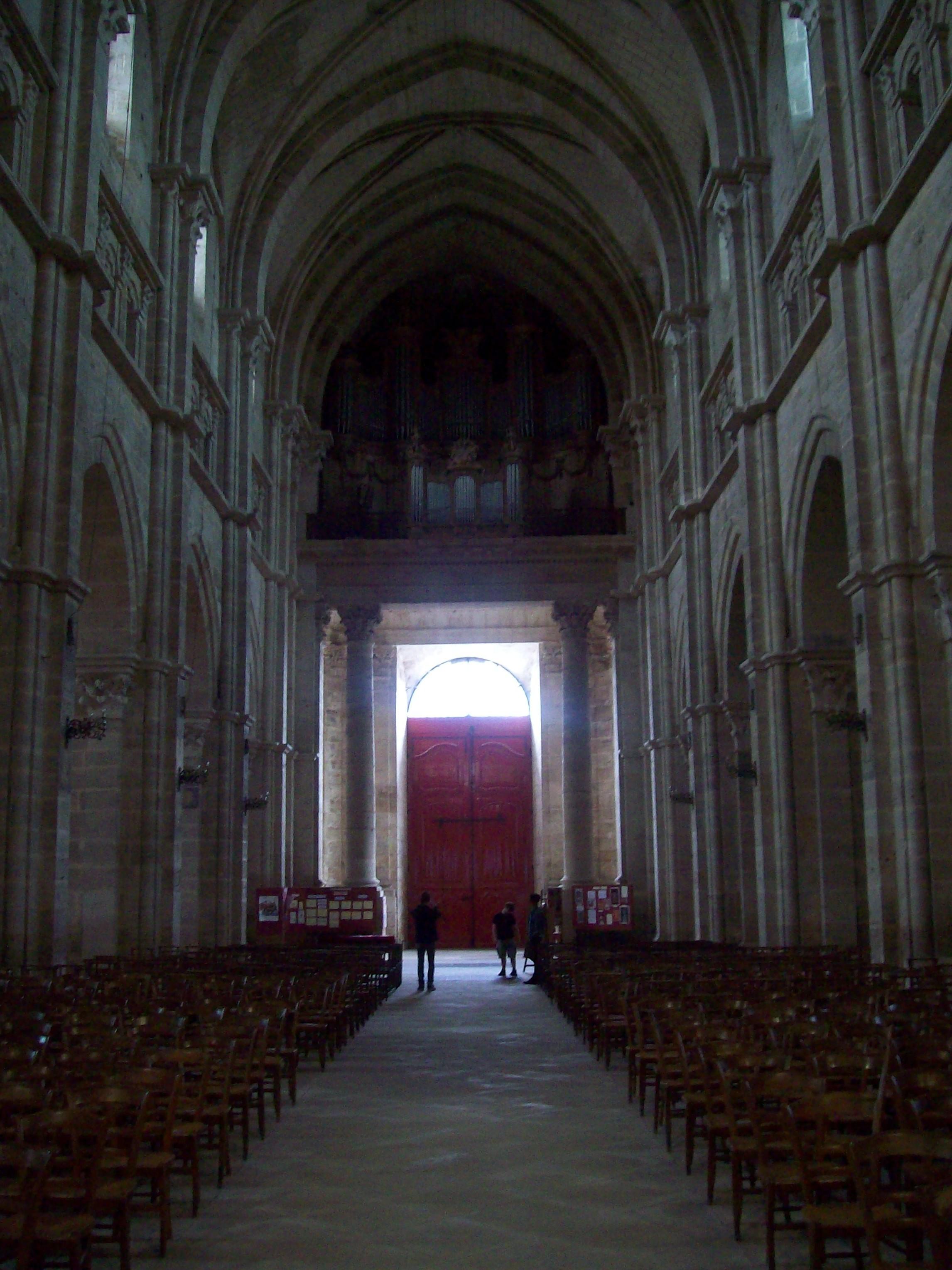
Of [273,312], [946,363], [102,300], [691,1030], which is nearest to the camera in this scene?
[691,1030]

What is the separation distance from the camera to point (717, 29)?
2241cm

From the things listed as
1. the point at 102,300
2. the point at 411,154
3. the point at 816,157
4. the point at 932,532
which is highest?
the point at 411,154

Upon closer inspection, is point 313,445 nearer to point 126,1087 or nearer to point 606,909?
point 606,909

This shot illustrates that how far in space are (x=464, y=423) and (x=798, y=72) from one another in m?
17.9

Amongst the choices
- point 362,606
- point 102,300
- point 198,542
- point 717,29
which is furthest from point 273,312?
point 102,300

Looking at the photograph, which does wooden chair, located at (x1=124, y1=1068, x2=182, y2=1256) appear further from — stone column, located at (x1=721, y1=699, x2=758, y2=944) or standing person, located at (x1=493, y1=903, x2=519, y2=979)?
standing person, located at (x1=493, y1=903, x2=519, y2=979)

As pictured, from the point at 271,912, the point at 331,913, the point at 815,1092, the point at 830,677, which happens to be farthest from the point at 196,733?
the point at 815,1092

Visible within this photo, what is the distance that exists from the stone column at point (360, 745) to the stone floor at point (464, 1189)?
20949 millimetres

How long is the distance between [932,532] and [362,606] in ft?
72.9

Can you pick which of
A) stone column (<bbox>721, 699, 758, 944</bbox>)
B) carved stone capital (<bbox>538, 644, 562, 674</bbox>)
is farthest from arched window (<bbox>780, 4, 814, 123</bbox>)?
carved stone capital (<bbox>538, 644, 562, 674</bbox>)

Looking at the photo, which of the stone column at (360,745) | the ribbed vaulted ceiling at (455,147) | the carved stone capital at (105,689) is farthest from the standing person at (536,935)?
the ribbed vaulted ceiling at (455,147)

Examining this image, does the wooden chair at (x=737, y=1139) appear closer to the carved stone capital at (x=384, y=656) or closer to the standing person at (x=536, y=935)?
→ the standing person at (x=536, y=935)

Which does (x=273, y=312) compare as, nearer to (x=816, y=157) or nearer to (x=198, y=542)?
(x=198, y=542)

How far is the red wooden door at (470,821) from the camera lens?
39781 millimetres
